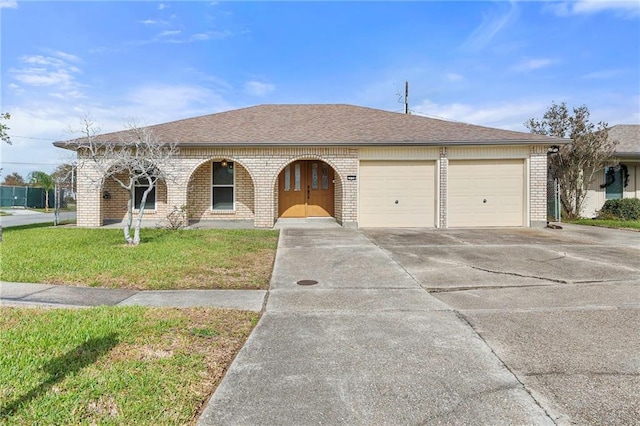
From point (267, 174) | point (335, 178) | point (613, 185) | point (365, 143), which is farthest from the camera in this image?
point (613, 185)

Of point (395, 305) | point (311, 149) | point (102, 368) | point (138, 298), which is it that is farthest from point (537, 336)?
point (311, 149)

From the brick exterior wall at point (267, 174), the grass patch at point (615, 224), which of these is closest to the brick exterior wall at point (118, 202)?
the brick exterior wall at point (267, 174)

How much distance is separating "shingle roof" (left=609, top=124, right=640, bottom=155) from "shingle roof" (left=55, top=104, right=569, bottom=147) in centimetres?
719

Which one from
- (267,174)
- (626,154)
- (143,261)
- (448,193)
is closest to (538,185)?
(448,193)

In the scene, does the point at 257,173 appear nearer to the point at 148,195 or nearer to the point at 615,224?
the point at 148,195

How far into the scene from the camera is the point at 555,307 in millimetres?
4480

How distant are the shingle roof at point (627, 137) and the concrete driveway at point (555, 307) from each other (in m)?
9.62

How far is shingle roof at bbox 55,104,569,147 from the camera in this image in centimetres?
1255

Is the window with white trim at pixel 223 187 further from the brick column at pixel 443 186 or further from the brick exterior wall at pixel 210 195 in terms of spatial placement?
the brick column at pixel 443 186

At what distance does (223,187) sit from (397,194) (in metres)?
6.77

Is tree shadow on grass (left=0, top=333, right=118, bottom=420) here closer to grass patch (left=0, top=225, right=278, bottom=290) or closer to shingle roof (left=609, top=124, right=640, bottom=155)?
grass patch (left=0, top=225, right=278, bottom=290)

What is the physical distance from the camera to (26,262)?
6660mm

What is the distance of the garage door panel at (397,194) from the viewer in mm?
13141

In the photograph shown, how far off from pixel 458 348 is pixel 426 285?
2.34m
